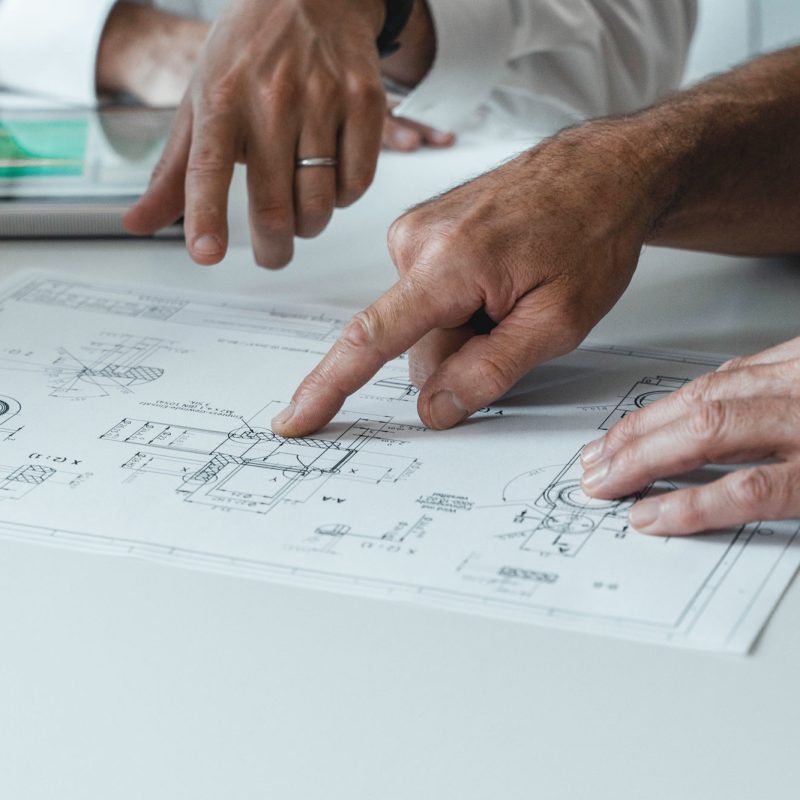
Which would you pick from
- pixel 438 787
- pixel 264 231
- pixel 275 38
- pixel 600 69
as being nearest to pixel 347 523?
pixel 438 787

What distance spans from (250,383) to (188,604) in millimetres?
273

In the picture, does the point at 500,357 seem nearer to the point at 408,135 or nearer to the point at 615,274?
the point at 615,274

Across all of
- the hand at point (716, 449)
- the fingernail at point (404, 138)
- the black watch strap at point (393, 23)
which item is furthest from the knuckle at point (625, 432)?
the fingernail at point (404, 138)

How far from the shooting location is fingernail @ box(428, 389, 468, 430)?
0.77 meters

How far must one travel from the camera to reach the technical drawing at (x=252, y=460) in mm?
703

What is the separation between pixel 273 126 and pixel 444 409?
0.36 meters

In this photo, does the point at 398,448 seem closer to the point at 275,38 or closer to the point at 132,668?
the point at 132,668

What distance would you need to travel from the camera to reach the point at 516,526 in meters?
0.66

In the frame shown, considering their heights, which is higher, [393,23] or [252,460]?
[393,23]

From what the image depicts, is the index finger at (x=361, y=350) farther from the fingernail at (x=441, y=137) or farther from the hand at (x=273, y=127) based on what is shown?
the fingernail at (x=441, y=137)

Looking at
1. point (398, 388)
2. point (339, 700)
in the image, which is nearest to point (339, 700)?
point (339, 700)

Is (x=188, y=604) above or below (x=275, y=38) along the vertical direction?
below

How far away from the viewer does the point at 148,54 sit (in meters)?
1.56

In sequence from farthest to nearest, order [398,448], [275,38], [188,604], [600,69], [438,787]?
1. [600,69]
2. [275,38]
3. [398,448]
4. [188,604]
5. [438,787]
